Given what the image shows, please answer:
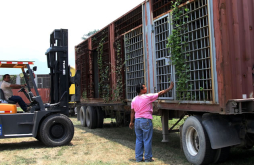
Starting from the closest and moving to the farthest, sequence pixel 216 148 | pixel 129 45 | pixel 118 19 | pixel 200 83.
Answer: pixel 216 148, pixel 200 83, pixel 129 45, pixel 118 19

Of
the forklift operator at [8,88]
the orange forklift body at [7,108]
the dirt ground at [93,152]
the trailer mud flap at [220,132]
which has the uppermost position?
the forklift operator at [8,88]

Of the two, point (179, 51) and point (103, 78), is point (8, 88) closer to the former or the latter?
point (103, 78)

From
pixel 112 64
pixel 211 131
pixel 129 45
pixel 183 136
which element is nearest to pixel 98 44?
pixel 112 64

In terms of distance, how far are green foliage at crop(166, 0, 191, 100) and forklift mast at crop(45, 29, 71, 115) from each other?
12.1ft

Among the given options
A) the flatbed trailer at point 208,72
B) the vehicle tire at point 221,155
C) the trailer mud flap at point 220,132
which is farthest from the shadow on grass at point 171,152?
the trailer mud flap at point 220,132

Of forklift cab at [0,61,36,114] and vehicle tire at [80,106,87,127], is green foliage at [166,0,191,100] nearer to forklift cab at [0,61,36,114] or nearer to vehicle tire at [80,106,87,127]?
forklift cab at [0,61,36,114]

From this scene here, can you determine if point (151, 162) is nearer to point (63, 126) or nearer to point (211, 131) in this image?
point (211, 131)

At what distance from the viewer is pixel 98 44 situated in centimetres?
1160

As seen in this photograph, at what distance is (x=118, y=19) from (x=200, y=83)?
15.9 ft

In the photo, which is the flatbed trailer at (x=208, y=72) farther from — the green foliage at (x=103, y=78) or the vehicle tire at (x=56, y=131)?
the green foliage at (x=103, y=78)

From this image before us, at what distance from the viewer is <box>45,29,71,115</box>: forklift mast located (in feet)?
28.1

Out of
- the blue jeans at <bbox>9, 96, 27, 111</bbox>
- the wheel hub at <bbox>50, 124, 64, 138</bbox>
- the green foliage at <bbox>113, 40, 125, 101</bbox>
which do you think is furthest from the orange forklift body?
the green foliage at <bbox>113, 40, 125, 101</bbox>

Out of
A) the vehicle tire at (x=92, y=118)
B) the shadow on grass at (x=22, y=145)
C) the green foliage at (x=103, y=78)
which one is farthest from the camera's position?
the vehicle tire at (x=92, y=118)

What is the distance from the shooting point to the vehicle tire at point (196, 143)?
5270 mm
